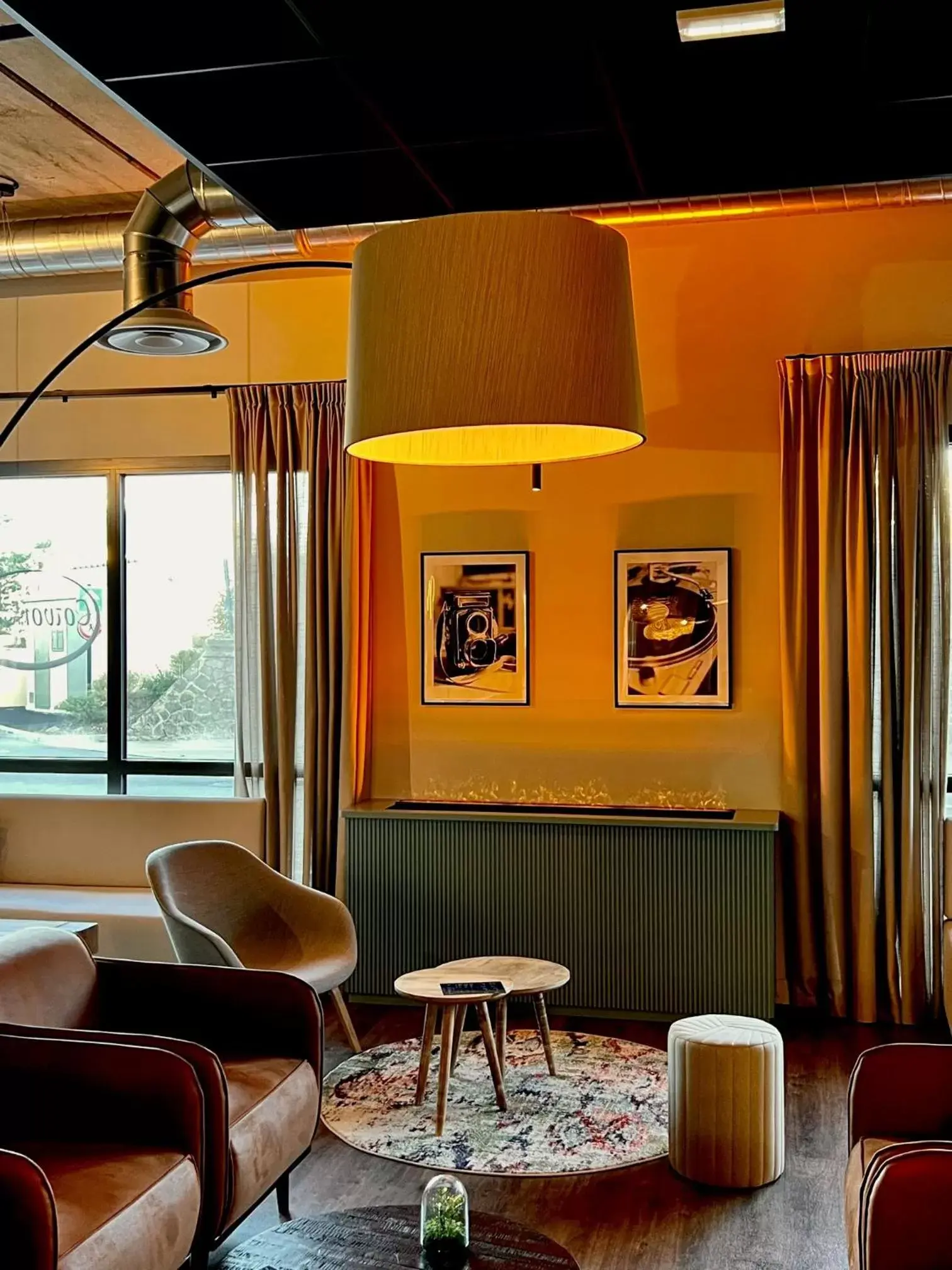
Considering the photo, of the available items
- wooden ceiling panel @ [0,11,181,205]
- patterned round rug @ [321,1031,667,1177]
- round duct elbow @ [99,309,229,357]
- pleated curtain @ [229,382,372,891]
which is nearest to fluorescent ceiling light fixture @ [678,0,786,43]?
wooden ceiling panel @ [0,11,181,205]

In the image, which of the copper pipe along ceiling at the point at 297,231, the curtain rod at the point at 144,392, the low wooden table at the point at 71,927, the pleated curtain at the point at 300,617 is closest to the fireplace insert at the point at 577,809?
the pleated curtain at the point at 300,617

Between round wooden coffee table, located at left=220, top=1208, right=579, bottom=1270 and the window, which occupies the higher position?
the window

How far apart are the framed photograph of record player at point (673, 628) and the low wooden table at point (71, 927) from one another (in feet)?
7.79

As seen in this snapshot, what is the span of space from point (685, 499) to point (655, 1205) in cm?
300

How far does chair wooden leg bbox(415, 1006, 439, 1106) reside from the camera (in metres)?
4.16

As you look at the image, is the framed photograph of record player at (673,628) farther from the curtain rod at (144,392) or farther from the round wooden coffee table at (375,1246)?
the round wooden coffee table at (375,1246)

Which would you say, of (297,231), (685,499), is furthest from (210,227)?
(685,499)

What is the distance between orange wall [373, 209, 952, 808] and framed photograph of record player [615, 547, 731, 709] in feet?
0.19

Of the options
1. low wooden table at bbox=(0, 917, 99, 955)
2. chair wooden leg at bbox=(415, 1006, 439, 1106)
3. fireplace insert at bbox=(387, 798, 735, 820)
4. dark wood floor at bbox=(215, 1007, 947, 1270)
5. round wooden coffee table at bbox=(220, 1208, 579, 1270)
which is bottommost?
A: dark wood floor at bbox=(215, 1007, 947, 1270)

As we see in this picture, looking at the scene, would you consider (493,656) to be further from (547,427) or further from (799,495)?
(547,427)

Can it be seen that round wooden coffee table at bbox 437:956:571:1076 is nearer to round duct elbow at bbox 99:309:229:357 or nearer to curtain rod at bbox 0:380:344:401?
round duct elbow at bbox 99:309:229:357

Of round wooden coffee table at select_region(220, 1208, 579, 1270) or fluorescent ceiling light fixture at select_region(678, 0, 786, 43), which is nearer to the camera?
round wooden coffee table at select_region(220, 1208, 579, 1270)

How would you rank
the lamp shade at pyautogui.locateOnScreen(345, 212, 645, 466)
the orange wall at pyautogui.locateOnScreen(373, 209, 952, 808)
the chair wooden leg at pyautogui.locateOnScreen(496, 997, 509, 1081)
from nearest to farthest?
1. the lamp shade at pyautogui.locateOnScreen(345, 212, 645, 466)
2. the chair wooden leg at pyautogui.locateOnScreen(496, 997, 509, 1081)
3. the orange wall at pyautogui.locateOnScreen(373, 209, 952, 808)

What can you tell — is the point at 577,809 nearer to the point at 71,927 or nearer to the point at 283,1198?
the point at 71,927
